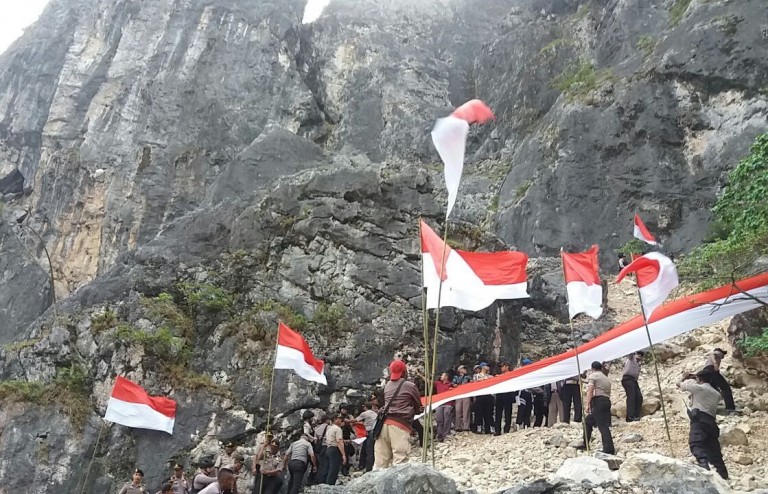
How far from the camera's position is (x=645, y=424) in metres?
10.2

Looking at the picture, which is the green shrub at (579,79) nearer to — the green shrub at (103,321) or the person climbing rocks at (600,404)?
the green shrub at (103,321)

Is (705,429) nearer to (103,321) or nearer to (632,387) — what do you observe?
(632,387)

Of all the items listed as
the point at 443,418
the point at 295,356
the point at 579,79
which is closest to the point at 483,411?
the point at 443,418

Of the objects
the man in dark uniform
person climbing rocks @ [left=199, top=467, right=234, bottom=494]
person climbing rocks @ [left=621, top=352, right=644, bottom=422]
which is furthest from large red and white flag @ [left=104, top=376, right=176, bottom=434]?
person climbing rocks @ [left=621, top=352, right=644, bottom=422]

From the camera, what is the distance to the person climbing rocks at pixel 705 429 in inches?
299

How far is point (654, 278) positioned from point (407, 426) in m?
3.88

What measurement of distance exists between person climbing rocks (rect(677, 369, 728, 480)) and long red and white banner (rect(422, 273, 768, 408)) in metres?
1.69

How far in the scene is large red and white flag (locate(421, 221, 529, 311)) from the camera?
9.80 meters

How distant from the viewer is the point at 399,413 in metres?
9.04

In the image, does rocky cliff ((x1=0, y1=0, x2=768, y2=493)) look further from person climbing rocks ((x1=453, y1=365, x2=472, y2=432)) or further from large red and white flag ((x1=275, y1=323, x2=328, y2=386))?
person climbing rocks ((x1=453, y1=365, x2=472, y2=432))

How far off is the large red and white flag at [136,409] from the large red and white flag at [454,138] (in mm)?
7119

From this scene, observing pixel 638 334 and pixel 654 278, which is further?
pixel 638 334

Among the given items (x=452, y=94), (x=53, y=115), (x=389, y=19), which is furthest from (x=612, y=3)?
(x=53, y=115)

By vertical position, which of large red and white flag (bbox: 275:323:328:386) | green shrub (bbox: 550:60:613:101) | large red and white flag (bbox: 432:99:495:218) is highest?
green shrub (bbox: 550:60:613:101)
